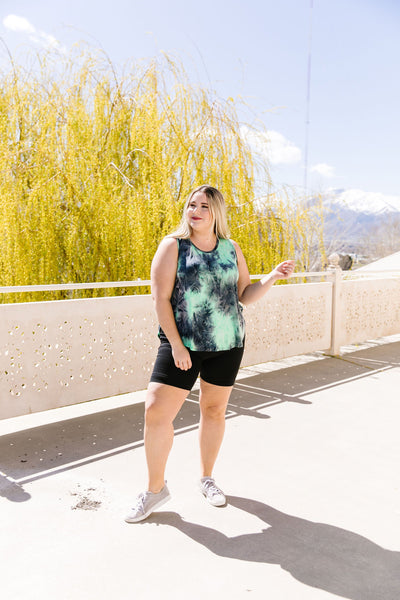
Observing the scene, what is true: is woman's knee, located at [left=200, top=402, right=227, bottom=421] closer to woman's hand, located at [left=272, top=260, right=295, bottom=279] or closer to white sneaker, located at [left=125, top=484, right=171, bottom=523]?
white sneaker, located at [left=125, top=484, right=171, bottom=523]

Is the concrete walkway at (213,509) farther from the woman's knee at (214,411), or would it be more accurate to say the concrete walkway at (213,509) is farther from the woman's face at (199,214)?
the woman's face at (199,214)

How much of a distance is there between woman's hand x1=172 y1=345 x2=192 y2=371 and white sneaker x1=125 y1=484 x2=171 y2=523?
54 cm

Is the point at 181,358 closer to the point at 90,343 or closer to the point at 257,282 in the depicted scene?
the point at 257,282

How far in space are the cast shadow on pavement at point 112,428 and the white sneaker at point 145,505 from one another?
1.74 feet

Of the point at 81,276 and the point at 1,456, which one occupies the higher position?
the point at 81,276

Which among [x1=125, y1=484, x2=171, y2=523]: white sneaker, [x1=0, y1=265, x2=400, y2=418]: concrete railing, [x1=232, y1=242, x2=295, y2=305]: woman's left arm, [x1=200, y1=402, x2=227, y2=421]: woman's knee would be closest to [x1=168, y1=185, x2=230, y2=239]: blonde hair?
[x1=232, y1=242, x2=295, y2=305]: woman's left arm

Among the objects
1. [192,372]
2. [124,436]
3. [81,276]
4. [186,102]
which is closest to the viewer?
[192,372]

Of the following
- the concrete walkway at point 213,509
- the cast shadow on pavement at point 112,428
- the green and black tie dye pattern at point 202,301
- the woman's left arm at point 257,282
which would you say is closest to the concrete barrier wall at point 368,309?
the cast shadow on pavement at point 112,428

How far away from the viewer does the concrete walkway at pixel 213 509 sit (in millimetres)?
1800

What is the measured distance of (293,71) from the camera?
22.0 meters

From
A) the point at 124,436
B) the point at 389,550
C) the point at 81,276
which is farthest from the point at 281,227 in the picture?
the point at 389,550

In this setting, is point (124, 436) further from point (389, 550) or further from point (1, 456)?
point (389, 550)

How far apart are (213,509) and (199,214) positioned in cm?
121

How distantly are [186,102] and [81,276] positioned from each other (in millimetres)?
2139
